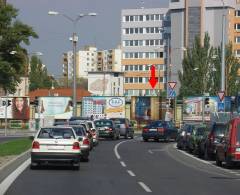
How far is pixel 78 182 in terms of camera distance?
19.5 metres

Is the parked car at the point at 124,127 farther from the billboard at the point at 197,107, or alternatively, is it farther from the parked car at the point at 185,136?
the parked car at the point at 185,136

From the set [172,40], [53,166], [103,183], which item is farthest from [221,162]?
[172,40]

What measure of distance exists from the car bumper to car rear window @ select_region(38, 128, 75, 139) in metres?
0.64

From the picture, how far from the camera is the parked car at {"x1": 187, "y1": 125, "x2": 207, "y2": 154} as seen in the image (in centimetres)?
3522

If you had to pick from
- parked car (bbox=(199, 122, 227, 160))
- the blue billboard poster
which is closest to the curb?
parked car (bbox=(199, 122, 227, 160))

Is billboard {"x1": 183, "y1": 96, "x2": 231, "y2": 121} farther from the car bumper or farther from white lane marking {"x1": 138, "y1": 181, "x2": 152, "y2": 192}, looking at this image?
white lane marking {"x1": 138, "y1": 181, "x2": 152, "y2": 192}

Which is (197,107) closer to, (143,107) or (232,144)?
(143,107)

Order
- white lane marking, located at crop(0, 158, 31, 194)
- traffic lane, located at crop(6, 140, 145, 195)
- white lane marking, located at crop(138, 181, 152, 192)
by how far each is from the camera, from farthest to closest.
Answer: white lane marking, located at crop(0, 158, 31, 194)
white lane marking, located at crop(138, 181, 152, 192)
traffic lane, located at crop(6, 140, 145, 195)

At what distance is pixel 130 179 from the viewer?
68.1 ft

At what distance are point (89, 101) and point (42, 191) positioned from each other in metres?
61.5

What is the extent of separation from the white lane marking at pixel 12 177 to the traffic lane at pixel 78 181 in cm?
13

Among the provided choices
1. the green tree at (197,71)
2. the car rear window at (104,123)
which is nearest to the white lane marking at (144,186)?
the car rear window at (104,123)

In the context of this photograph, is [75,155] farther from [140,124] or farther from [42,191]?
[140,124]

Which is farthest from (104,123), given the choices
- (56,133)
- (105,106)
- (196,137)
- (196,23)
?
(196,23)
